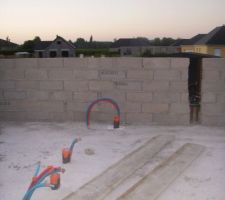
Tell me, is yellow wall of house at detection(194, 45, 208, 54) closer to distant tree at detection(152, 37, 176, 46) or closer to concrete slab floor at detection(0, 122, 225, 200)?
distant tree at detection(152, 37, 176, 46)

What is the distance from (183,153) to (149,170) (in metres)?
0.82

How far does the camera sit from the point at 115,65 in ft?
22.0

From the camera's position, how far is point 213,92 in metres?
6.54

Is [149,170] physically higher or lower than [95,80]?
lower

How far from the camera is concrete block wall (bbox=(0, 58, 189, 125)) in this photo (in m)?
6.63

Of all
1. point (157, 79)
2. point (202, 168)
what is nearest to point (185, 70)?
point (157, 79)

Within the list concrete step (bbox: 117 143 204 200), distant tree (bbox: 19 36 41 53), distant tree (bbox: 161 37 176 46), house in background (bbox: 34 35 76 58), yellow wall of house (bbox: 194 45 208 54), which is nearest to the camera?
concrete step (bbox: 117 143 204 200)

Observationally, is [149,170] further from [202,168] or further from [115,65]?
[115,65]

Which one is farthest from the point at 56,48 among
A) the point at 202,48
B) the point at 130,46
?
the point at 130,46

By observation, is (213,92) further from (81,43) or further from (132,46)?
(132,46)

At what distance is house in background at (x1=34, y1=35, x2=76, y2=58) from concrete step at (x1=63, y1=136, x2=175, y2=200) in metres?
40.0

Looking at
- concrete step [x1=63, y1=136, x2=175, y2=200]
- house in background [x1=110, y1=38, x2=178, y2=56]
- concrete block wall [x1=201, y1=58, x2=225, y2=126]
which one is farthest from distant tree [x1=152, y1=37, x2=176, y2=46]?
concrete step [x1=63, y1=136, x2=175, y2=200]

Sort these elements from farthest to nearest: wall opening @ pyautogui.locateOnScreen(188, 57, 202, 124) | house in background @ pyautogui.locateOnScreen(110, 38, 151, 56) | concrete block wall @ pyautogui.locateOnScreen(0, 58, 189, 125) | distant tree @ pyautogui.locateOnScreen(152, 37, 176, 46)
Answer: house in background @ pyautogui.locateOnScreen(110, 38, 151, 56) < distant tree @ pyautogui.locateOnScreen(152, 37, 176, 46) < wall opening @ pyautogui.locateOnScreen(188, 57, 202, 124) < concrete block wall @ pyautogui.locateOnScreen(0, 58, 189, 125)

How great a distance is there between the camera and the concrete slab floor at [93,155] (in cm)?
390
